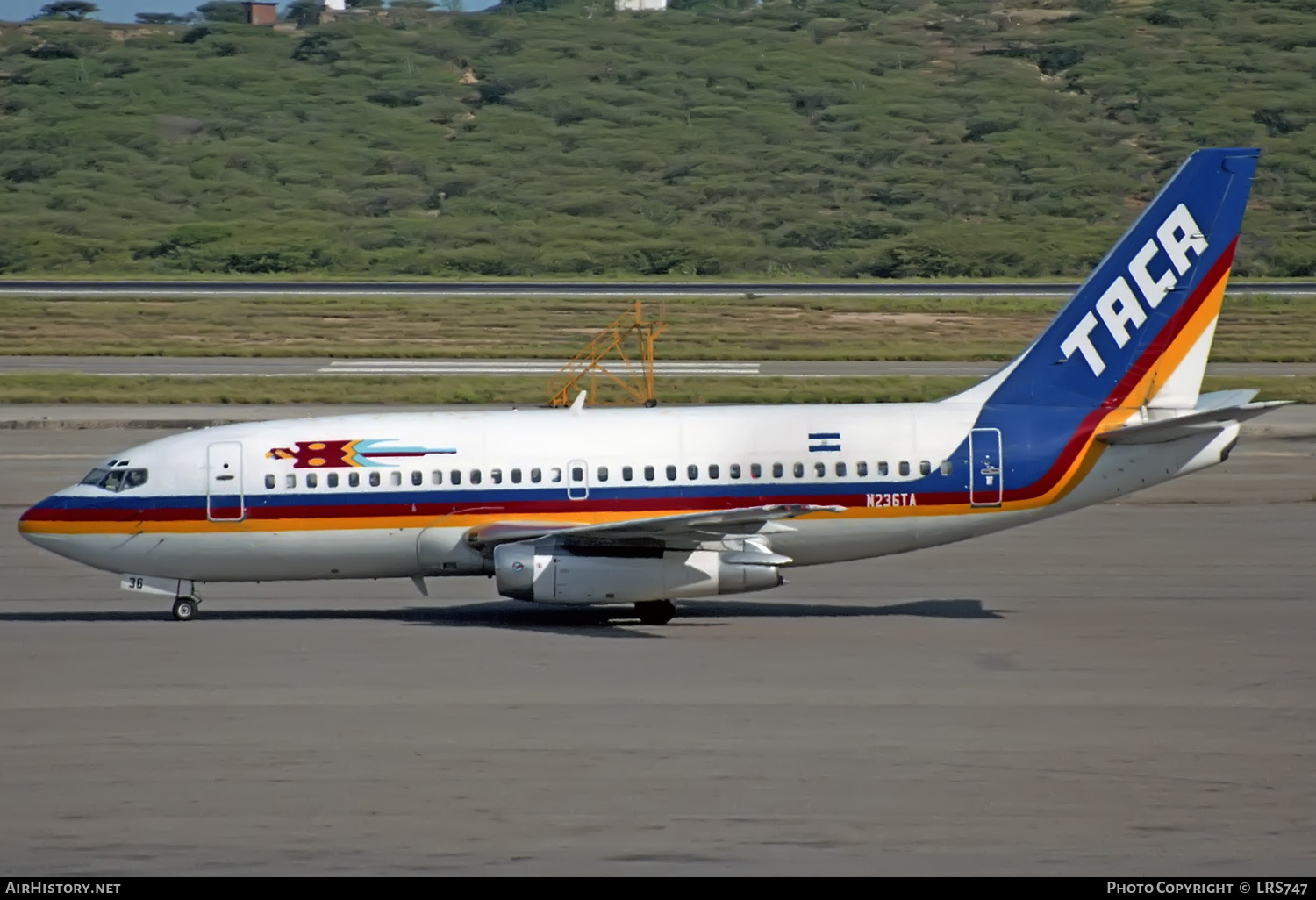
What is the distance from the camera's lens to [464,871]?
48.2 ft

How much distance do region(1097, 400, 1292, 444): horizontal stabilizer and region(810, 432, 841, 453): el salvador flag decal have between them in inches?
160

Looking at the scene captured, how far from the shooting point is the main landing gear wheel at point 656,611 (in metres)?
26.3

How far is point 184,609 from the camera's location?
26719mm

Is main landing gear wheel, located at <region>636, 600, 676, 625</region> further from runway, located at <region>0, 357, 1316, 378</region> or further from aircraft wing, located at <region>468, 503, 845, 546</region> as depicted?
runway, located at <region>0, 357, 1316, 378</region>

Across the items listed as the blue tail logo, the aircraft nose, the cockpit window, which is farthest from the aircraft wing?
the aircraft nose

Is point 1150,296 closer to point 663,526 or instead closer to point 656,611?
point 663,526

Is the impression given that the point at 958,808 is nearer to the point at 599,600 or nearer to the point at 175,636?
the point at 599,600

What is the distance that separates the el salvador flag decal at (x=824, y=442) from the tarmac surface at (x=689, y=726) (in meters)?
2.61

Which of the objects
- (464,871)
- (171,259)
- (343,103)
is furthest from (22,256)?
(464,871)

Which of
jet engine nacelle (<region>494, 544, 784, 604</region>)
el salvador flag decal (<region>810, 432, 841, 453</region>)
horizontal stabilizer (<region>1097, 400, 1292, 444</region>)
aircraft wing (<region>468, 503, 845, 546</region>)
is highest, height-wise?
horizontal stabilizer (<region>1097, 400, 1292, 444</region>)

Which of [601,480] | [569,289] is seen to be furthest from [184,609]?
[569,289]

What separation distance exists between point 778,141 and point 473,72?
45.4 meters

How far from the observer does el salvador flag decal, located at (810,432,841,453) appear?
1053 inches

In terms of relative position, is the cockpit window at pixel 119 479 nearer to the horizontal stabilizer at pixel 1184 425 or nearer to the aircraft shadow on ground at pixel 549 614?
the aircraft shadow on ground at pixel 549 614
